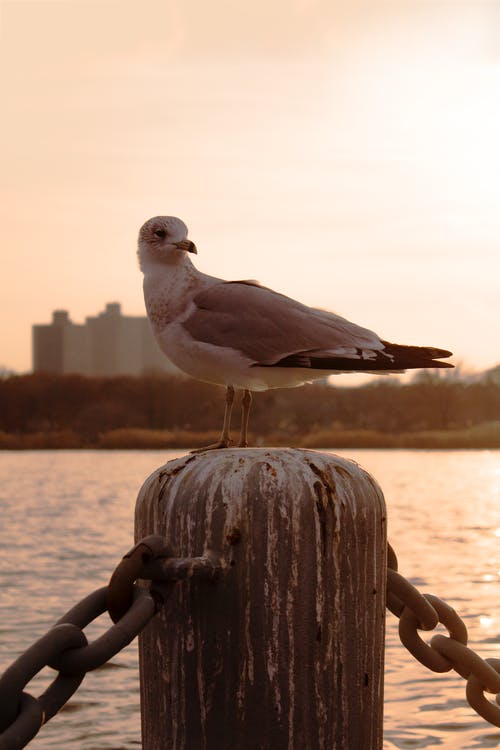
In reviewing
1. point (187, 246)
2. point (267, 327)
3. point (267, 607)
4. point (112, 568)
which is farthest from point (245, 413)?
point (112, 568)

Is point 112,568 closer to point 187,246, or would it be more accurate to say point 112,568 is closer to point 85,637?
point 187,246

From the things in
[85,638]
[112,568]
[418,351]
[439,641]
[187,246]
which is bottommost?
[112,568]

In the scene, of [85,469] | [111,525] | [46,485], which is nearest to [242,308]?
[111,525]

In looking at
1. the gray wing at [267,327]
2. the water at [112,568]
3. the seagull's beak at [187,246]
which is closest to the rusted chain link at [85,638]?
the gray wing at [267,327]

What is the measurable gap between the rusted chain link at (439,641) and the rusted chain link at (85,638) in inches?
31.0

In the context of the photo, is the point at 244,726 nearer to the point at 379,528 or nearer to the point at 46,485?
the point at 379,528

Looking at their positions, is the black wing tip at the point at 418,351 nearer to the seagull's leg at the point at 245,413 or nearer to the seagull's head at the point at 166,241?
the seagull's leg at the point at 245,413

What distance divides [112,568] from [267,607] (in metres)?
13.4

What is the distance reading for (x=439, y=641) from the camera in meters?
3.08

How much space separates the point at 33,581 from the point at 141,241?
39.6 feet

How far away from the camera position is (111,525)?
74.8ft

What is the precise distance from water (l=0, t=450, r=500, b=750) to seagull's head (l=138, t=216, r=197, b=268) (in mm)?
4896

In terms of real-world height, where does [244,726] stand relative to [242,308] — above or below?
below

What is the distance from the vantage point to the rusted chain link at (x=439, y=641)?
295 centimetres
